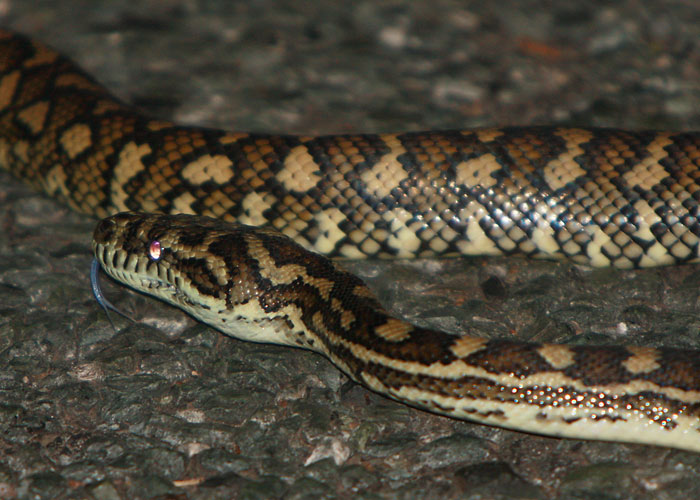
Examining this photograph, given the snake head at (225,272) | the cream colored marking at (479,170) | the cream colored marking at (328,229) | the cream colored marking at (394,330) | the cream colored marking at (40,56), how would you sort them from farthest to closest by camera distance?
1. the cream colored marking at (40,56)
2. the cream colored marking at (328,229)
3. the cream colored marking at (479,170)
4. the snake head at (225,272)
5. the cream colored marking at (394,330)

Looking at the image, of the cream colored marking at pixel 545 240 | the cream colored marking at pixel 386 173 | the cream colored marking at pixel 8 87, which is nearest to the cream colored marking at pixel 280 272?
the cream colored marking at pixel 386 173

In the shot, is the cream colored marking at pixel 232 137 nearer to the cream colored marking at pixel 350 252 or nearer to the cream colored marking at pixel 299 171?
the cream colored marking at pixel 299 171

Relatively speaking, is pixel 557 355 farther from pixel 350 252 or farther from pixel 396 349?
pixel 350 252

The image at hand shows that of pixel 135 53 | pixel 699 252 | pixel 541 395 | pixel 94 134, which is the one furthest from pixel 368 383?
pixel 135 53

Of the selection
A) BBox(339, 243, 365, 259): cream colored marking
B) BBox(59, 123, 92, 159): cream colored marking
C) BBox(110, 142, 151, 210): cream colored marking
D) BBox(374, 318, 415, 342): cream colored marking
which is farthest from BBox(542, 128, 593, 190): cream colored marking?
BBox(59, 123, 92, 159): cream colored marking

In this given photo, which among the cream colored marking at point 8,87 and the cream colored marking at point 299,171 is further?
the cream colored marking at point 8,87

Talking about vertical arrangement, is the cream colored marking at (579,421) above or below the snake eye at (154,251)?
Result: below

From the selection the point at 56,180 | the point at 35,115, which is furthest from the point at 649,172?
the point at 35,115
